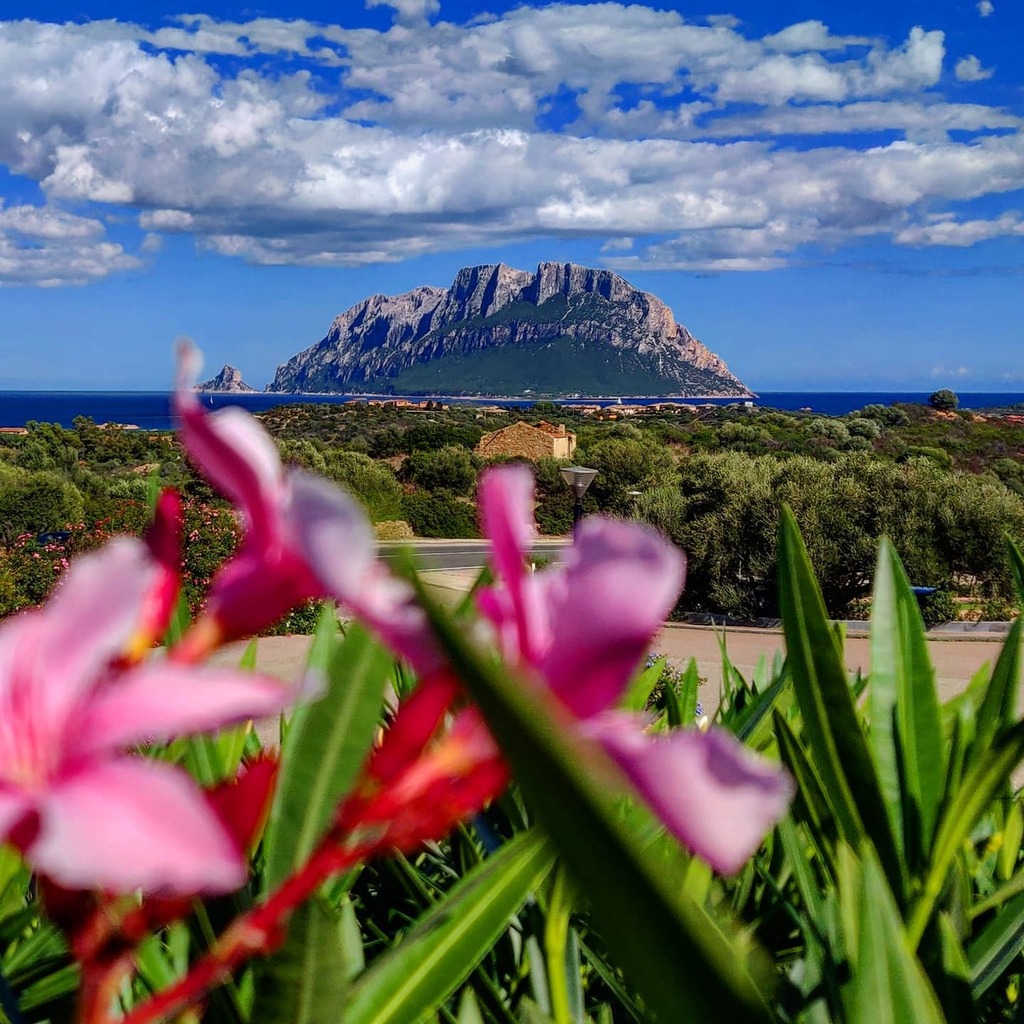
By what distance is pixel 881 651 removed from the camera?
71 centimetres

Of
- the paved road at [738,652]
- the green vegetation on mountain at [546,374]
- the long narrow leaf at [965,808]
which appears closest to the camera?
the long narrow leaf at [965,808]

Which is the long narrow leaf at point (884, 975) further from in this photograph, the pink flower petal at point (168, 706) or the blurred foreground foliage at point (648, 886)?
the pink flower petal at point (168, 706)

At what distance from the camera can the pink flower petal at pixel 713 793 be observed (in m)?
0.16

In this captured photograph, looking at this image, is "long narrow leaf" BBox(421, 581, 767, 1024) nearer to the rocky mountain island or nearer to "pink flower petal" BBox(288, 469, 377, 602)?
"pink flower petal" BBox(288, 469, 377, 602)

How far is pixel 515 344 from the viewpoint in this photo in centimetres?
10825

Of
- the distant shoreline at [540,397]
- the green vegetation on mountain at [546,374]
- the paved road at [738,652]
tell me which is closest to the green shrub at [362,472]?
the paved road at [738,652]

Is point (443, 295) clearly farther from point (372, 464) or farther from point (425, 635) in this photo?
point (425, 635)

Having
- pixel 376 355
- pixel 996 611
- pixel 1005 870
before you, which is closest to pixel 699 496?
pixel 996 611

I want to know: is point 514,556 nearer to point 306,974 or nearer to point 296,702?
point 296,702

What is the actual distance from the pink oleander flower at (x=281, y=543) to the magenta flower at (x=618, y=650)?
2cm

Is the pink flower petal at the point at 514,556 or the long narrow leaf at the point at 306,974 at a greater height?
the pink flower petal at the point at 514,556

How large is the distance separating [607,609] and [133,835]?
9 cm

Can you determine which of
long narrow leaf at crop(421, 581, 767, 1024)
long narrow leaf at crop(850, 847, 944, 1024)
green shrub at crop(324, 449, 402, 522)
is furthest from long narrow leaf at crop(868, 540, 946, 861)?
green shrub at crop(324, 449, 402, 522)

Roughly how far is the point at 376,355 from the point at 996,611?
347 feet
